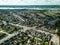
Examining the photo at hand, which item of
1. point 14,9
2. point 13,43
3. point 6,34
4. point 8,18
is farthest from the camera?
point 14,9

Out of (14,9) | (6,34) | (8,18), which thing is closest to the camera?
(6,34)

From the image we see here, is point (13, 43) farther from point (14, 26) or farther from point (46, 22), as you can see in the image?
point (46, 22)

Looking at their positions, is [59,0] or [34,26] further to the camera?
[59,0]

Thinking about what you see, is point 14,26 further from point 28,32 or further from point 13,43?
point 13,43

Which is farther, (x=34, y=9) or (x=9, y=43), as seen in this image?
(x=34, y=9)

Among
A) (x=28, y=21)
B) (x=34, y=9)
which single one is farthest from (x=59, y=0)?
(x=28, y=21)

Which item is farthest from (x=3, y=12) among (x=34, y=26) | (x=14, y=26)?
(x=34, y=26)

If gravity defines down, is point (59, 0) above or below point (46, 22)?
above

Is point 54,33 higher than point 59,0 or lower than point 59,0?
lower

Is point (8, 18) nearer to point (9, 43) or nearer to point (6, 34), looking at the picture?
point (6, 34)

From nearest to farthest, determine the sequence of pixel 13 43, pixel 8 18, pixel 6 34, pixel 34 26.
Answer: pixel 13 43
pixel 6 34
pixel 34 26
pixel 8 18
